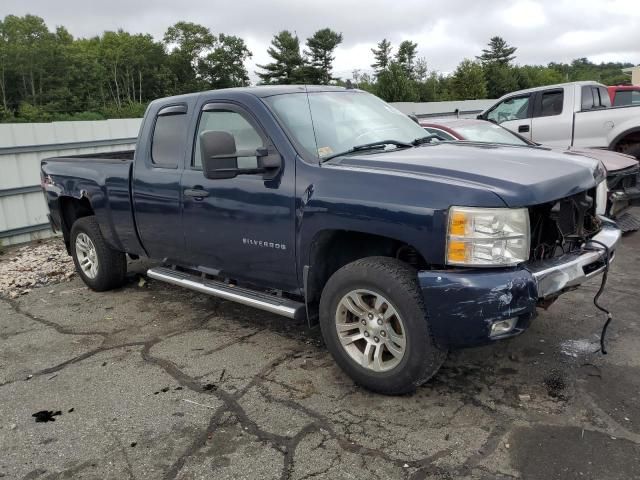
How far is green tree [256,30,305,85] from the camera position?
72.8 metres

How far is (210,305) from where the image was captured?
5316mm

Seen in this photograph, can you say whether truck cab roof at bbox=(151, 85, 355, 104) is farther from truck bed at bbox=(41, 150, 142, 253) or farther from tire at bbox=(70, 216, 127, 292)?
tire at bbox=(70, 216, 127, 292)

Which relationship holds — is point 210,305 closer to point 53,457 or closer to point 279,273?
point 279,273

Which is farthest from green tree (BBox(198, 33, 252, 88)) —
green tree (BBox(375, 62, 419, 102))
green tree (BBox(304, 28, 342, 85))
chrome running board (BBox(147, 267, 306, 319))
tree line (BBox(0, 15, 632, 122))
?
chrome running board (BBox(147, 267, 306, 319))

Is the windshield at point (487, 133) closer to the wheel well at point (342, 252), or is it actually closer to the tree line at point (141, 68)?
the wheel well at point (342, 252)

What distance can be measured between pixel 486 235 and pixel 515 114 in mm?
7890

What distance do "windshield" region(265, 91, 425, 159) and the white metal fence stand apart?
6.25 meters

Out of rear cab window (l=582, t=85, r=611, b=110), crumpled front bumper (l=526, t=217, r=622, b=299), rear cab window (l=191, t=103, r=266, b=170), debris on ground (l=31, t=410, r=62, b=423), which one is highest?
rear cab window (l=582, t=85, r=611, b=110)

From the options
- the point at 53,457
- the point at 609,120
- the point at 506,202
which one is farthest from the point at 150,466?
the point at 609,120

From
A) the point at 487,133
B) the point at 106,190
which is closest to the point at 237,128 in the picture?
the point at 106,190

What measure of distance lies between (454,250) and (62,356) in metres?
3.18

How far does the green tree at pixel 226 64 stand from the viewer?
90.9 meters

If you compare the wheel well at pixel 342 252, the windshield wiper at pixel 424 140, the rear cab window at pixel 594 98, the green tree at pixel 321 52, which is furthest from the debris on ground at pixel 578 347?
the green tree at pixel 321 52

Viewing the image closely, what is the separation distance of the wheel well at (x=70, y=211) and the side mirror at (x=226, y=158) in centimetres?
290
